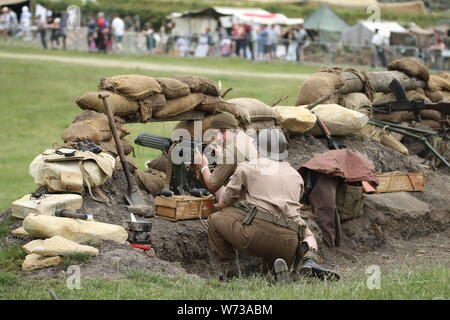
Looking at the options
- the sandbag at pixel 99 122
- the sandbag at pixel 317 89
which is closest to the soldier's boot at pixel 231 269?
the sandbag at pixel 99 122

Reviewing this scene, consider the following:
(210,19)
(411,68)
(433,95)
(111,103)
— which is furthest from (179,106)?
(210,19)

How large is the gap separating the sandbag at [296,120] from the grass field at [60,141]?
7.03 ft

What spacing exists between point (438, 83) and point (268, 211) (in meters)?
9.88

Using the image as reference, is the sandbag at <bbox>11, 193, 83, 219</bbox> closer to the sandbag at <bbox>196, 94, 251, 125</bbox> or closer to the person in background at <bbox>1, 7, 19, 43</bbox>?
the sandbag at <bbox>196, 94, 251, 125</bbox>

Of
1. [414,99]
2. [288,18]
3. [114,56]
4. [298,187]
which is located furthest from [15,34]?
[298,187]

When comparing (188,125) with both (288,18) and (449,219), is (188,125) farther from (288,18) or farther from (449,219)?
(288,18)

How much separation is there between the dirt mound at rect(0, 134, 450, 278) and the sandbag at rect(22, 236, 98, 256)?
0.12 m

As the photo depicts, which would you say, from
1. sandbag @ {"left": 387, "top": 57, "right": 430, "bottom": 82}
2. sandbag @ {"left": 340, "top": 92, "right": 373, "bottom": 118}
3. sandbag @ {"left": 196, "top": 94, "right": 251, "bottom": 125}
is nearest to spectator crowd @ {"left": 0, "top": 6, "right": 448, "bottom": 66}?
sandbag @ {"left": 387, "top": 57, "right": 430, "bottom": 82}

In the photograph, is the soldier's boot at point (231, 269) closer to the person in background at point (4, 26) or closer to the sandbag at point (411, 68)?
the sandbag at point (411, 68)

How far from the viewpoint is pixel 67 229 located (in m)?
8.46

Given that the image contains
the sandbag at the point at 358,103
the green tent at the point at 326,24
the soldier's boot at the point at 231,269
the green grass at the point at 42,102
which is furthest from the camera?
the green tent at the point at 326,24

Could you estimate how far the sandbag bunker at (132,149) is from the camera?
338 inches

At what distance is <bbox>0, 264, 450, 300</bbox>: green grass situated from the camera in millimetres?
7109

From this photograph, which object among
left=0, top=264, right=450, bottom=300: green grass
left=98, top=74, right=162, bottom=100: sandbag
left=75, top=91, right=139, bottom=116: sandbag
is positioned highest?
left=98, top=74, right=162, bottom=100: sandbag
